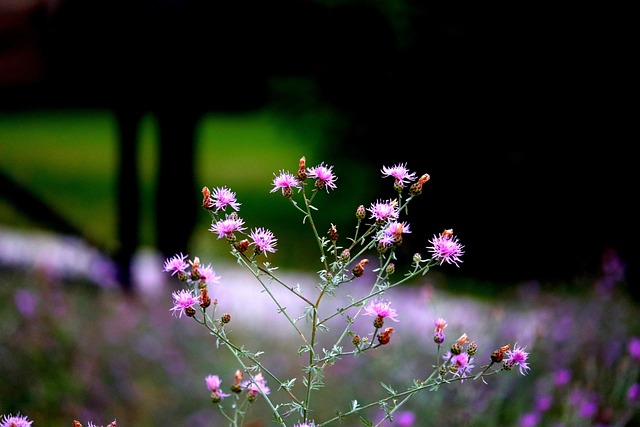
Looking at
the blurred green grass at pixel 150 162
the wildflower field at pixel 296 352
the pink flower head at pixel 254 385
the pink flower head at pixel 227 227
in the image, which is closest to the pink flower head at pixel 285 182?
the wildflower field at pixel 296 352

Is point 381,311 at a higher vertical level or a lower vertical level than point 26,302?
lower

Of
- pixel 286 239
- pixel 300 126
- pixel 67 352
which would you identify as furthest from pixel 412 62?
pixel 67 352

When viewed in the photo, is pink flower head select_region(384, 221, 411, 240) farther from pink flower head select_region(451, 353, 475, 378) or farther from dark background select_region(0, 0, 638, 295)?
dark background select_region(0, 0, 638, 295)

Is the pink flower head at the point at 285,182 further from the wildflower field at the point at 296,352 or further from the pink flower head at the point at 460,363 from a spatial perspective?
the pink flower head at the point at 460,363

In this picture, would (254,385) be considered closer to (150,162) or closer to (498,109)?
(498,109)

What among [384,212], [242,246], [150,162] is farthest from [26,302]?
[150,162]

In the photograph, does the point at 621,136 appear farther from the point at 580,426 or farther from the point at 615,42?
the point at 580,426

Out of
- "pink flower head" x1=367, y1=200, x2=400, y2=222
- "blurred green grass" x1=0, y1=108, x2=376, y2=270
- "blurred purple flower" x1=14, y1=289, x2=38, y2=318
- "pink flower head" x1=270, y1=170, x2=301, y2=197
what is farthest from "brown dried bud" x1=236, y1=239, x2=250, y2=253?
"blurred green grass" x1=0, y1=108, x2=376, y2=270

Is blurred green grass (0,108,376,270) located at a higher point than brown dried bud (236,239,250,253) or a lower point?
higher
